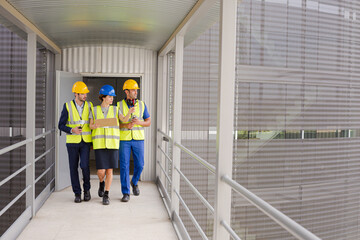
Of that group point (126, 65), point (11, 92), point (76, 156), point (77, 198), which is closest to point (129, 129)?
point (76, 156)

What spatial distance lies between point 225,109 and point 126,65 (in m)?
4.45

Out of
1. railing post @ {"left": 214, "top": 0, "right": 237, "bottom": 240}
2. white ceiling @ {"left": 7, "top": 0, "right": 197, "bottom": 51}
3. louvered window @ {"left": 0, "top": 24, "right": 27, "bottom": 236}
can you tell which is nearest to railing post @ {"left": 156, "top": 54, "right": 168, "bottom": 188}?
white ceiling @ {"left": 7, "top": 0, "right": 197, "bottom": 51}

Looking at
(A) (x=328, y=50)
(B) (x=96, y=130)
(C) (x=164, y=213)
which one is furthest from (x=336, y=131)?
(B) (x=96, y=130)

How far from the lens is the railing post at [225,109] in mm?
2564

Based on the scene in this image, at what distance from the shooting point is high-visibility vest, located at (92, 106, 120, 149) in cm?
500

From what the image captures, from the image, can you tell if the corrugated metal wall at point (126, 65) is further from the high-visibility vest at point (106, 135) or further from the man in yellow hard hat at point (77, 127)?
the high-visibility vest at point (106, 135)

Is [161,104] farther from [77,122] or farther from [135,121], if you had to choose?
[77,122]

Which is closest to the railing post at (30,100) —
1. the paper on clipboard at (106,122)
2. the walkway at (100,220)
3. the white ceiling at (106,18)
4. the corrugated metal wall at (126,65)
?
the white ceiling at (106,18)

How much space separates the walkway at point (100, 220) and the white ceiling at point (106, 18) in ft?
7.59

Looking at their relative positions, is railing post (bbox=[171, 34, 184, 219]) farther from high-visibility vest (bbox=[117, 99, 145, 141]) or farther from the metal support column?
the metal support column

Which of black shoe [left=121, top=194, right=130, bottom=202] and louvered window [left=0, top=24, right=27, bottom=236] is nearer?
black shoe [left=121, top=194, right=130, bottom=202]

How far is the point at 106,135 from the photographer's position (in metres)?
5.00

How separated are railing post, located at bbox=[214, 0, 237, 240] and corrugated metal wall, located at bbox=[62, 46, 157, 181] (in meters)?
4.37

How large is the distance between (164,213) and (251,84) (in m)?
2.63
